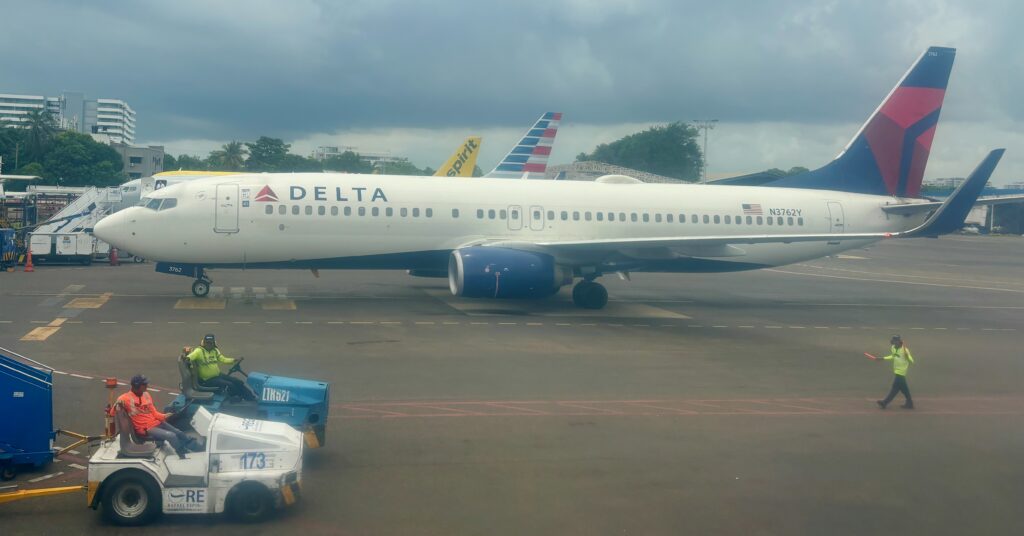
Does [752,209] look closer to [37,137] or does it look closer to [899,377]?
[899,377]

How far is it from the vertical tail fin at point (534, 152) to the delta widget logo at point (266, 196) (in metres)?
39.6

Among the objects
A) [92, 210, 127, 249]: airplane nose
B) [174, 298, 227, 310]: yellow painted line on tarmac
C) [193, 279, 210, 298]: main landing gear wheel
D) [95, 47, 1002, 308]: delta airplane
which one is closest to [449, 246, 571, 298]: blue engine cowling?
[95, 47, 1002, 308]: delta airplane

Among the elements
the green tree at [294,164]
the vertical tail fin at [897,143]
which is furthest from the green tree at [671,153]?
the vertical tail fin at [897,143]

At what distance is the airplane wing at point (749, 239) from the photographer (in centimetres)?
2403

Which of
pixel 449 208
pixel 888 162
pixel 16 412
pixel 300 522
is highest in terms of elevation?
pixel 888 162

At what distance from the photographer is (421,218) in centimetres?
Answer: 2848

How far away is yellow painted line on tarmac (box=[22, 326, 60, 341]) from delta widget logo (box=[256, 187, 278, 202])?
754cm

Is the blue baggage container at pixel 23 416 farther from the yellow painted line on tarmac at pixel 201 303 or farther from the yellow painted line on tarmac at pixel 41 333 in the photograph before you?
the yellow painted line on tarmac at pixel 201 303

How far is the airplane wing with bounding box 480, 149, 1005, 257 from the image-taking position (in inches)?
946

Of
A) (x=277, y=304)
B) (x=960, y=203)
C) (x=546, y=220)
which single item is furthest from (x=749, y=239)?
(x=277, y=304)

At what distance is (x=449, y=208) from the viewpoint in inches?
1134

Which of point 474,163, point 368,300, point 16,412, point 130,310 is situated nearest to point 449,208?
point 368,300

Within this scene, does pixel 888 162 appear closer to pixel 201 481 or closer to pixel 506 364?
pixel 506 364

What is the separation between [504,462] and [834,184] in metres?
26.3
